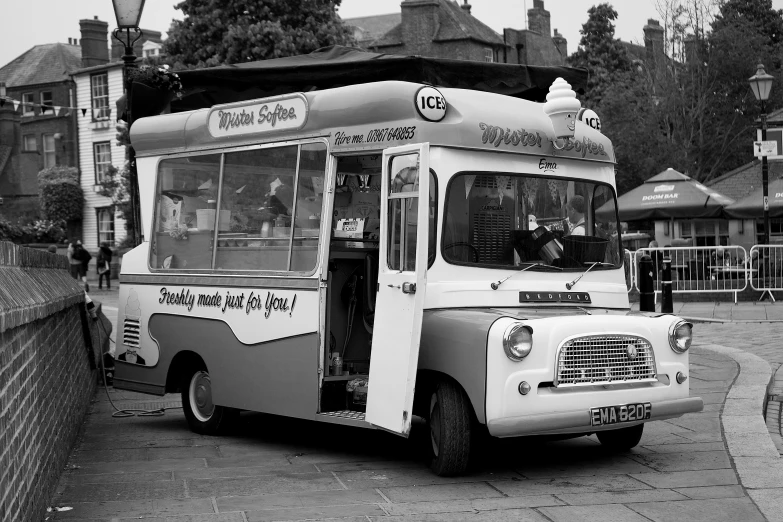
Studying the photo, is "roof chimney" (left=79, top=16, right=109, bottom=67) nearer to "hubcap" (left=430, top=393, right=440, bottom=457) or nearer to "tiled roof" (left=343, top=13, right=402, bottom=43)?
"tiled roof" (left=343, top=13, right=402, bottom=43)

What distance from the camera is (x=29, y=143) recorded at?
60.5 metres

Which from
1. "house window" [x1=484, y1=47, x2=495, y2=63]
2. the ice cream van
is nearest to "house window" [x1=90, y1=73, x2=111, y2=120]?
"house window" [x1=484, y1=47, x2=495, y2=63]

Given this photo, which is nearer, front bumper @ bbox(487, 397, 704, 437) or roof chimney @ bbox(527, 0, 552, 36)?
front bumper @ bbox(487, 397, 704, 437)

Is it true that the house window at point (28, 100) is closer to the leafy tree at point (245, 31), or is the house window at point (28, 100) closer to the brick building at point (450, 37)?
the brick building at point (450, 37)

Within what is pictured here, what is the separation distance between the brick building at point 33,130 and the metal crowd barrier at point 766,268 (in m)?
41.7

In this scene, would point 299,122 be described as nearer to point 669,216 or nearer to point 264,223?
point 264,223

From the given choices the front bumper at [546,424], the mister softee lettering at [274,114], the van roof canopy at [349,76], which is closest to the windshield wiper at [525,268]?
the front bumper at [546,424]

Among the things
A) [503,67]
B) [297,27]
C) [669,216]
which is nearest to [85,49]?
[297,27]

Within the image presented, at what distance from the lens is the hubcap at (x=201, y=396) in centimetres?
946

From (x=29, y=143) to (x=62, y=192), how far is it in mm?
7441

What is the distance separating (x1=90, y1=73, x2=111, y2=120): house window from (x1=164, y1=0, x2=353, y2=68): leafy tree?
2504 cm

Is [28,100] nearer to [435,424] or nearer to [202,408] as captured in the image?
[202,408]

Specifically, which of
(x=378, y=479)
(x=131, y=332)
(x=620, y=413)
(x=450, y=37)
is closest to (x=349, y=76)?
(x=131, y=332)

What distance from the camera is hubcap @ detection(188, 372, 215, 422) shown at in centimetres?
946
